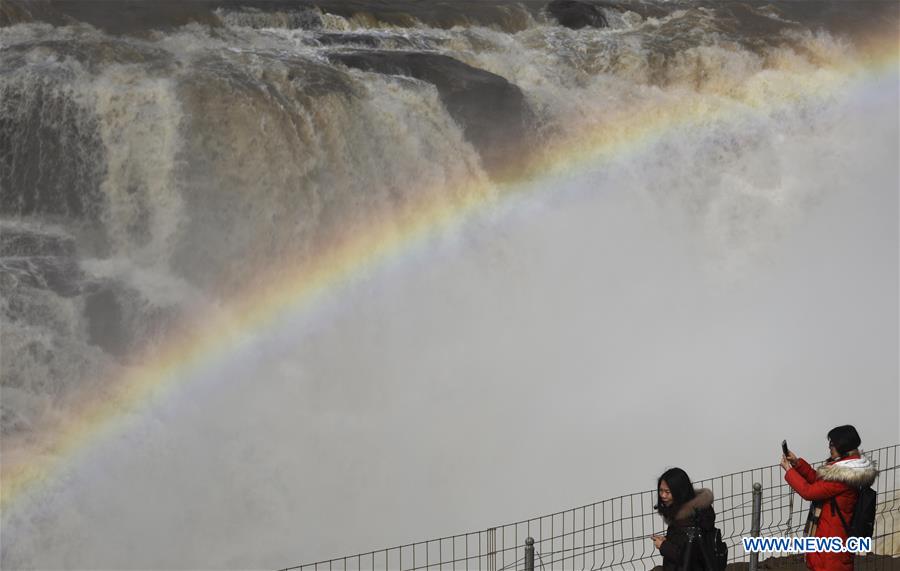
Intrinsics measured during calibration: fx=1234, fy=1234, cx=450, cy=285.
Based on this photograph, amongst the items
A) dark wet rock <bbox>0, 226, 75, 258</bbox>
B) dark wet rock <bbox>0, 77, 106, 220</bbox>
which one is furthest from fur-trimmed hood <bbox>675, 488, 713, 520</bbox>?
dark wet rock <bbox>0, 77, 106, 220</bbox>

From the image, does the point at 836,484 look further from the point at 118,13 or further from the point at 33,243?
the point at 118,13

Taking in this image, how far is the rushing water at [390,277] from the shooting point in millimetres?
11297

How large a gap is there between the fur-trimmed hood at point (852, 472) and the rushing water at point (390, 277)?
6346 millimetres

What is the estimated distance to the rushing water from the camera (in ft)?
37.1

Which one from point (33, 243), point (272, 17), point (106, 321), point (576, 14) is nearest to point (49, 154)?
point (33, 243)

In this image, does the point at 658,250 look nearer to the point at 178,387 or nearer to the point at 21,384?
the point at 178,387

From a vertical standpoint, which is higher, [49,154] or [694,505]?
[49,154]

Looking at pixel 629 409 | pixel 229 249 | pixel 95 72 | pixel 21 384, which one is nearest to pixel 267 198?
pixel 229 249

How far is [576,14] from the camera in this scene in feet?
60.7

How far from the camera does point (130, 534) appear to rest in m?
10.6

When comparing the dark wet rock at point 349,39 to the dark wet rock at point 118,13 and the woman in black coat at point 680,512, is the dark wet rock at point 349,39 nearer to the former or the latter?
the dark wet rock at point 118,13

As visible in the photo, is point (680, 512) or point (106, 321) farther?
point (106, 321)

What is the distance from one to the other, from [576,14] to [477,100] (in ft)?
13.4

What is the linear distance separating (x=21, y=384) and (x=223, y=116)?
3.50m
